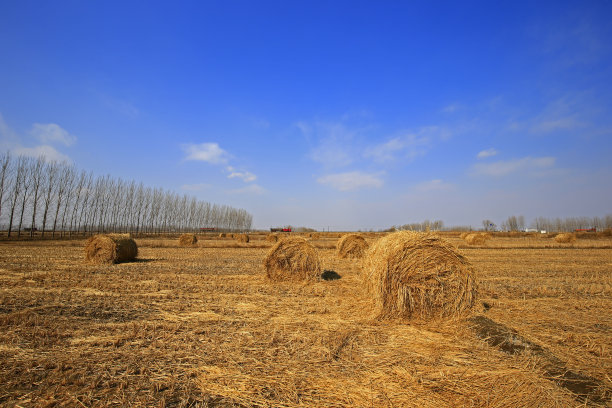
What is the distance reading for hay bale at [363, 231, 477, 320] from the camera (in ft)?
23.2

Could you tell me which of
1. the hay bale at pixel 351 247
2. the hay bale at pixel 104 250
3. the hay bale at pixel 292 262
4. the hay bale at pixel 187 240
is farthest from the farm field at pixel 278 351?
the hay bale at pixel 187 240

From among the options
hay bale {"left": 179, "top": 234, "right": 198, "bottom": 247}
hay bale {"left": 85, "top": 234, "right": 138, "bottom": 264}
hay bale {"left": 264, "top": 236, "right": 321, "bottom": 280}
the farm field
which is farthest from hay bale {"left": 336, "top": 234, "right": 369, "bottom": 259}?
hay bale {"left": 179, "top": 234, "right": 198, "bottom": 247}

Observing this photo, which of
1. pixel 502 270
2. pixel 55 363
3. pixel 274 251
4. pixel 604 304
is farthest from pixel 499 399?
pixel 502 270

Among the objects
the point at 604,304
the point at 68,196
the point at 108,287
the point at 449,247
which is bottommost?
the point at 108,287

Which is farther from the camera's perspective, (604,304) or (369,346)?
(604,304)

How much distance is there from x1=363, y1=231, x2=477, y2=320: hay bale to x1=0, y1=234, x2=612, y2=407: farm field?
357 mm

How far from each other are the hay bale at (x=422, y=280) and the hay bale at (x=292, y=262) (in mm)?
4643

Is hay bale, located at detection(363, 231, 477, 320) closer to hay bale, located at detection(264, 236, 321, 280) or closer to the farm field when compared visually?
the farm field

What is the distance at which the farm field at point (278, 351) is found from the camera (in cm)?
354

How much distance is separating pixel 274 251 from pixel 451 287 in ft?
21.6

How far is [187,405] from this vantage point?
3.36 m

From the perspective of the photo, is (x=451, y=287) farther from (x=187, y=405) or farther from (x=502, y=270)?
(x=502, y=270)

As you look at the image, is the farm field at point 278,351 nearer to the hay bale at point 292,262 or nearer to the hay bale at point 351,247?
the hay bale at point 292,262

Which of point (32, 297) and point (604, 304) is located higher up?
point (604, 304)
